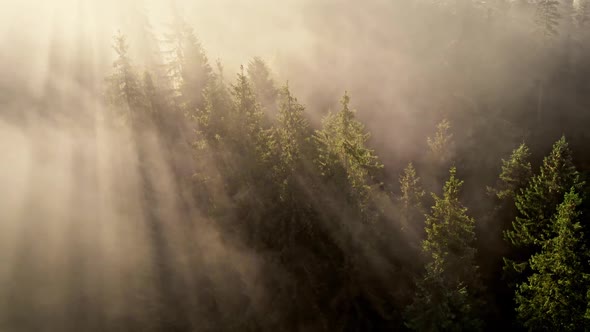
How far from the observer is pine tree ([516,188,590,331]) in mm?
19781

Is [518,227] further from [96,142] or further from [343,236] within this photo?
[96,142]

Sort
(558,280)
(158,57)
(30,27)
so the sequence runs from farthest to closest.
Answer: (30,27) → (158,57) → (558,280)

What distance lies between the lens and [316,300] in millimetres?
25828

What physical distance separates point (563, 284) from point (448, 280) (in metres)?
5.78

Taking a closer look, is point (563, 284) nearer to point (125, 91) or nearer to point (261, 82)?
point (261, 82)

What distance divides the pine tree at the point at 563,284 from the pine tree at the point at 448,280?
3308 millimetres

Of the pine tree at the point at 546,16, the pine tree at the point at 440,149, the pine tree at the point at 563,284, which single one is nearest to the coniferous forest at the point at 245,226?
the pine tree at the point at 563,284

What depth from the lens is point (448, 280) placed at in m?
22.3

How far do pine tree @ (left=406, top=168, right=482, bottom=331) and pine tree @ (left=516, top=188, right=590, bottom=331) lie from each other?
3308 millimetres

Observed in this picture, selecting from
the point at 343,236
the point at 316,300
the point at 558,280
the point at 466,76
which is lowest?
the point at 558,280

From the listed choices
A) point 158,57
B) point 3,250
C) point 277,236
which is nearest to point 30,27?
point 158,57

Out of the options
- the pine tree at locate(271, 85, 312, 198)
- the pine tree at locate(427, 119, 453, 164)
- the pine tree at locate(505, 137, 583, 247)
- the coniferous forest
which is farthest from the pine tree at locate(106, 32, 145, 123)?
the pine tree at locate(427, 119, 453, 164)

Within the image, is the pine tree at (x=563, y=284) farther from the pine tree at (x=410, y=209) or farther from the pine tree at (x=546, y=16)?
the pine tree at (x=546, y=16)

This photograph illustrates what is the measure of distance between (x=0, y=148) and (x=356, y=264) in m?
31.0
